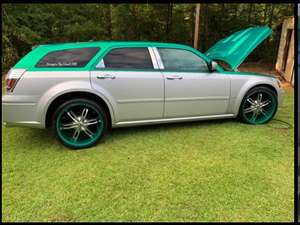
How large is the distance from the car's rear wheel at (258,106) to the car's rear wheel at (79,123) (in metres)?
2.39

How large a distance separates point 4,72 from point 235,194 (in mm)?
10571

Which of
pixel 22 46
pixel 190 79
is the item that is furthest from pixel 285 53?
pixel 22 46

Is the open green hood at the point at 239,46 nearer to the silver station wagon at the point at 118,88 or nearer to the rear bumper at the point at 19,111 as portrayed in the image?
the silver station wagon at the point at 118,88

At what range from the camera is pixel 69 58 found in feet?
10.9

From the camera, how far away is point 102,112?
3408 mm

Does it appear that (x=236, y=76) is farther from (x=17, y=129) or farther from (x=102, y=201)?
(x=17, y=129)

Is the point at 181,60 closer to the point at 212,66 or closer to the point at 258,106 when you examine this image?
the point at 212,66

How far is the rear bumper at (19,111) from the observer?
311 centimetres

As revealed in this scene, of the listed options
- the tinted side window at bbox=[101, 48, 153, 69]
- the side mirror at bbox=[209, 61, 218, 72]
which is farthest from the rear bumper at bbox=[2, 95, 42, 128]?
the side mirror at bbox=[209, 61, 218, 72]

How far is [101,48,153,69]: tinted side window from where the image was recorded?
343 centimetres

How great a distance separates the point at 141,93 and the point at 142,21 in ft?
35.6

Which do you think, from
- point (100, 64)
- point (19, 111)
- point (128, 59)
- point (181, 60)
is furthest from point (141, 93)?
point (19, 111)

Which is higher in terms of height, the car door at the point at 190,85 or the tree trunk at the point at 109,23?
the tree trunk at the point at 109,23

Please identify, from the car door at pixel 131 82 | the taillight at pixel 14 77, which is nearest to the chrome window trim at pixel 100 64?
the car door at pixel 131 82
